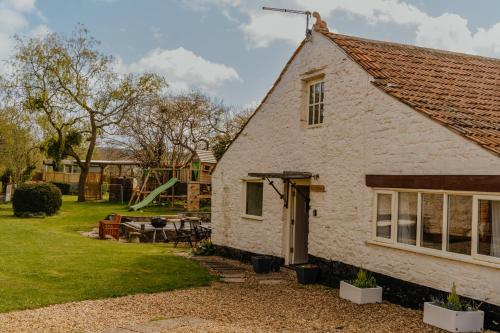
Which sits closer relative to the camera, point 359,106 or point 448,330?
point 448,330

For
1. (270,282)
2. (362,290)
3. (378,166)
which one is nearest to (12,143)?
(270,282)

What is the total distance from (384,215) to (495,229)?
8.36ft

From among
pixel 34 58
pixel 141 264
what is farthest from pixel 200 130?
pixel 141 264

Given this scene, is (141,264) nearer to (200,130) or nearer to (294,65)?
(294,65)

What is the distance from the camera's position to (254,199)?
15070 millimetres

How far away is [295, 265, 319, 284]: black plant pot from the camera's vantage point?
38.8 ft

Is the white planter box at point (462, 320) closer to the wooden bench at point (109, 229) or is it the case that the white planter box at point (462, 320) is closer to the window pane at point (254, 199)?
the window pane at point (254, 199)

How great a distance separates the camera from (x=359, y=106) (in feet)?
36.2

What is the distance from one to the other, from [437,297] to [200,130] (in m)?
36.5

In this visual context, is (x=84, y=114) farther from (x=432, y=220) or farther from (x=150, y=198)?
(x=432, y=220)

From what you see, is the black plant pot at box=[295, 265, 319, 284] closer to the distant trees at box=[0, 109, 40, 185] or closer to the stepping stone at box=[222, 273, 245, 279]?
the stepping stone at box=[222, 273, 245, 279]

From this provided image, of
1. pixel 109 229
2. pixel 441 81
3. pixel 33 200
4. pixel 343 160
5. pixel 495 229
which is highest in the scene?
pixel 441 81

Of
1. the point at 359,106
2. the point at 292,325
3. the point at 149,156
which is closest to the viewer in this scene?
the point at 292,325

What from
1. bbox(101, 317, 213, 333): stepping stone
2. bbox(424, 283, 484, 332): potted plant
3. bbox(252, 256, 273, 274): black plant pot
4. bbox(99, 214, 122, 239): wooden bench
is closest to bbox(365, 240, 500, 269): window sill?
bbox(424, 283, 484, 332): potted plant
